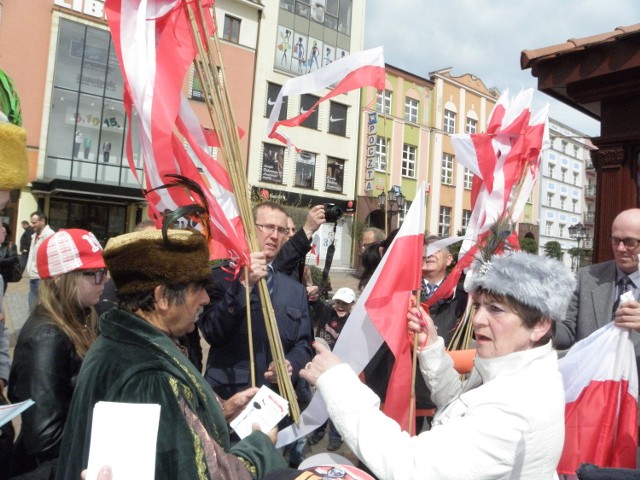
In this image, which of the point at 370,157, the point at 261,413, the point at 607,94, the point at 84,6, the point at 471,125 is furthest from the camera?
the point at 471,125

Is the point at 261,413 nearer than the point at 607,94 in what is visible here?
Yes

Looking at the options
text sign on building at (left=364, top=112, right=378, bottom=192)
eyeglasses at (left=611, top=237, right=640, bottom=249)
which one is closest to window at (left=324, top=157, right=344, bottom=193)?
text sign on building at (left=364, top=112, right=378, bottom=192)

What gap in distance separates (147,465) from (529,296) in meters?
1.27

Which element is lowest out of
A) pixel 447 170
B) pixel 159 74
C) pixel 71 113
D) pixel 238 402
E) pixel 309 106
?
pixel 238 402

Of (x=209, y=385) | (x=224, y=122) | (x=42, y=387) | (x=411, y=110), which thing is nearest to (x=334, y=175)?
(x=411, y=110)

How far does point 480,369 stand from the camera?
71.4 inches

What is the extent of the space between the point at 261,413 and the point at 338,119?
2543 cm

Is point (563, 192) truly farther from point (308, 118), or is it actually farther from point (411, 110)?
point (308, 118)

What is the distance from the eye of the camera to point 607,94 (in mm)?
3686

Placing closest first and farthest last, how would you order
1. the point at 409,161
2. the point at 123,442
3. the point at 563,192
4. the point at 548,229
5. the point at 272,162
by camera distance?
the point at 123,442 → the point at 272,162 → the point at 409,161 → the point at 548,229 → the point at 563,192

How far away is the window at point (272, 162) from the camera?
24.2m

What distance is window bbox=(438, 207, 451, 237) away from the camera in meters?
30.8

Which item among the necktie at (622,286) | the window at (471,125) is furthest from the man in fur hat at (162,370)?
the window at (471,125)

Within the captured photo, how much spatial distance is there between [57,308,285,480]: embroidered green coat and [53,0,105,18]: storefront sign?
2121 centimetres
